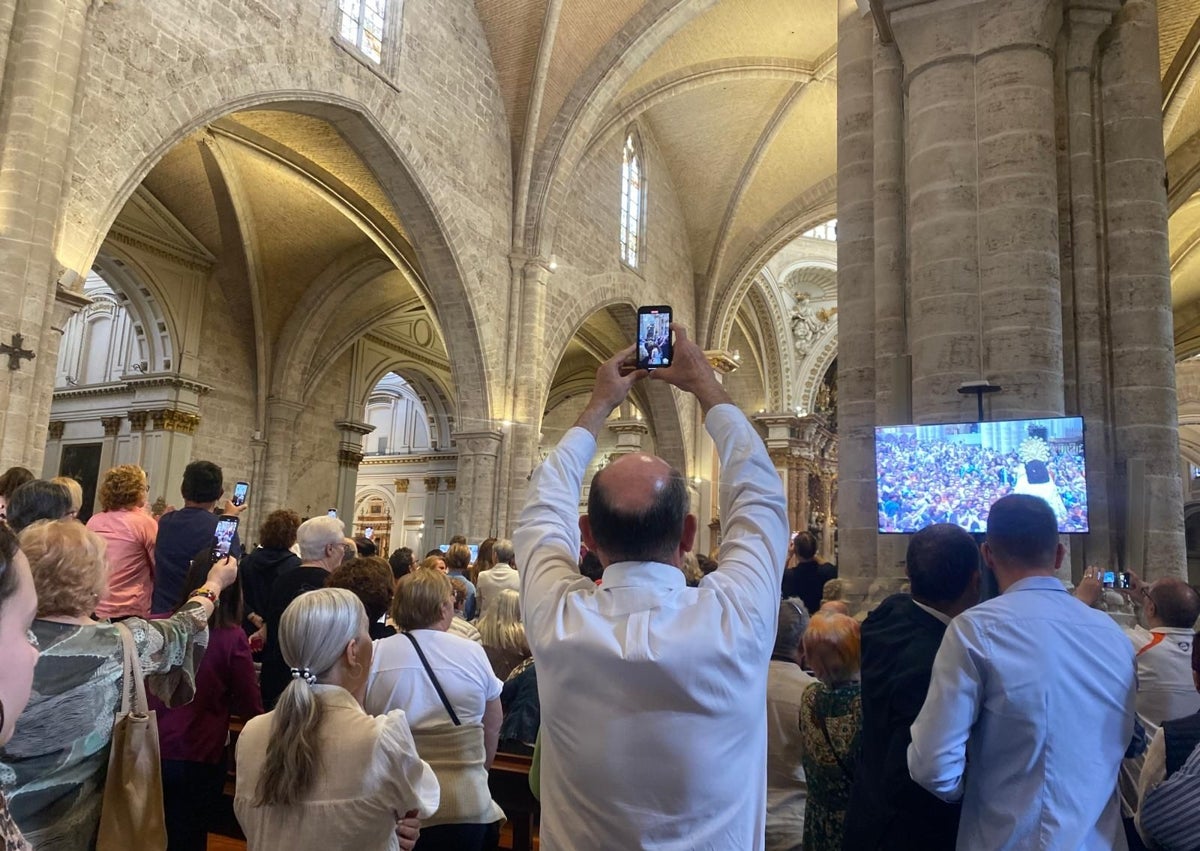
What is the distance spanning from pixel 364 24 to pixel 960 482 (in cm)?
1105

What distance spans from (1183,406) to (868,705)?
28133 millimetres

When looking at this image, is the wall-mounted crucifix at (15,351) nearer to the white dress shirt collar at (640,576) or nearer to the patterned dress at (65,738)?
the patterned dress at (65,738)

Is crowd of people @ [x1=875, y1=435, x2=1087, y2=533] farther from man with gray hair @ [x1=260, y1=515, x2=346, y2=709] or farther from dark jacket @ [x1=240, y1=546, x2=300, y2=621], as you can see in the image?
dark jacket @ [x1=240, y1=546, x2=300, y2=621]

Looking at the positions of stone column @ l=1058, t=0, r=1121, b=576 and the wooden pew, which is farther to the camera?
stone column @ l=1058, t=0, r=1121, b=576

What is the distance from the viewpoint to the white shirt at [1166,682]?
10.7ft

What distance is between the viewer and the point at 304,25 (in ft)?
38.8

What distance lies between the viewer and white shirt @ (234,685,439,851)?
7.14 feet

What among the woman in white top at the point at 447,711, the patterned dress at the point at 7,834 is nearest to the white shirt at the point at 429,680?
the woman in white top at the point at 447,711

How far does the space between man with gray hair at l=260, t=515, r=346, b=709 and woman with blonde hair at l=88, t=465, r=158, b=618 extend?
51 centimetres

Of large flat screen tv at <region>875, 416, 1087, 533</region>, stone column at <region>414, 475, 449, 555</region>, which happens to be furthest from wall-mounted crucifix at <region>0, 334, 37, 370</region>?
stone column at <region>414, 475, 449, 555</region>

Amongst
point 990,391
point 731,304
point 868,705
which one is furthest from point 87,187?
point 731,304

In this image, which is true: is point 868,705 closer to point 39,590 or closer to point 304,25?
point 39,590

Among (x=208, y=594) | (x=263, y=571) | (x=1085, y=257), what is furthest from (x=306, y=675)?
(x=1085, y=257)

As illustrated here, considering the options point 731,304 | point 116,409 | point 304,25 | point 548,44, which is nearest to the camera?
point 304,25
